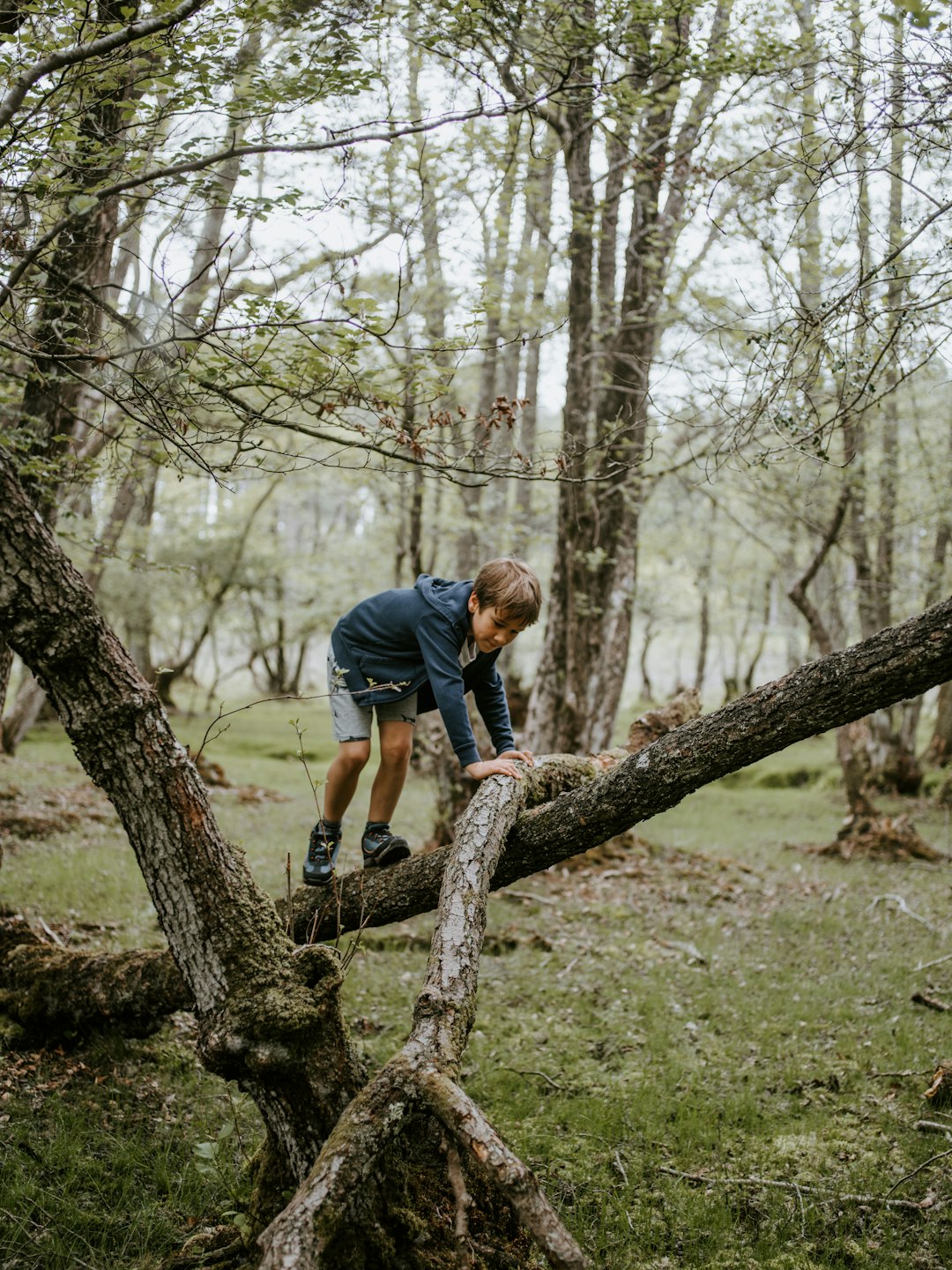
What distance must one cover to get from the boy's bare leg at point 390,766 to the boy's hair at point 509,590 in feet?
2.77

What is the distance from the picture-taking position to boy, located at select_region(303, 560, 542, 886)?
177 inches

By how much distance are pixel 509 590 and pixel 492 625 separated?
8.7 inches

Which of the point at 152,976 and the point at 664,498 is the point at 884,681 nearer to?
the point at 152,976

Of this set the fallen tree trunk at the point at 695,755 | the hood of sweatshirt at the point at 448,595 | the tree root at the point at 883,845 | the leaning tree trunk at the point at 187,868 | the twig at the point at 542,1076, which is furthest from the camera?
the tree root at the point at 883,845

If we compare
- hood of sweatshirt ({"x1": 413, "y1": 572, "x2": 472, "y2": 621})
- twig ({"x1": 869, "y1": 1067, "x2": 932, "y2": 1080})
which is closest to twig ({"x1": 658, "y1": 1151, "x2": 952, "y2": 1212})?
twig ({"x1": 869, "y1": 1067, "x2": 932, "y2": 1080})

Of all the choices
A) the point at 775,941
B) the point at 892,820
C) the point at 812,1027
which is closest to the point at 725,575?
the point at 892,820

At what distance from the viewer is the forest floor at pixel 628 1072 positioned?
154 inches

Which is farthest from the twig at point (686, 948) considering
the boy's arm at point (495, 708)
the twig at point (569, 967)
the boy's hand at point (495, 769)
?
the boy's hand at point (495, 769)

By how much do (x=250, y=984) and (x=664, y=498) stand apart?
2956cm

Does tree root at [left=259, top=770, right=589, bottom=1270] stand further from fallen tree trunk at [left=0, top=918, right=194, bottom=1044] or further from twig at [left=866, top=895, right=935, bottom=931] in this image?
twig at [left=866, top=895, right=935, bottom=931]

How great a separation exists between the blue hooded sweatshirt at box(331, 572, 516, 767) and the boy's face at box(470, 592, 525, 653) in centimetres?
8

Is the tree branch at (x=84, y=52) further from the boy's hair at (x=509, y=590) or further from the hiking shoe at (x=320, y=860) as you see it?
the hiking shoe at (x=320, y=860)

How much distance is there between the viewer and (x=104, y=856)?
10.0 metres

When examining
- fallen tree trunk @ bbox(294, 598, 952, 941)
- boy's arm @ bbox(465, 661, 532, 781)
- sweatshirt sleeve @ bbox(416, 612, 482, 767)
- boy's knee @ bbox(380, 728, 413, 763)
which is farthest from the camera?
boy's arm @ bbox(465, 661, 532, 781)
